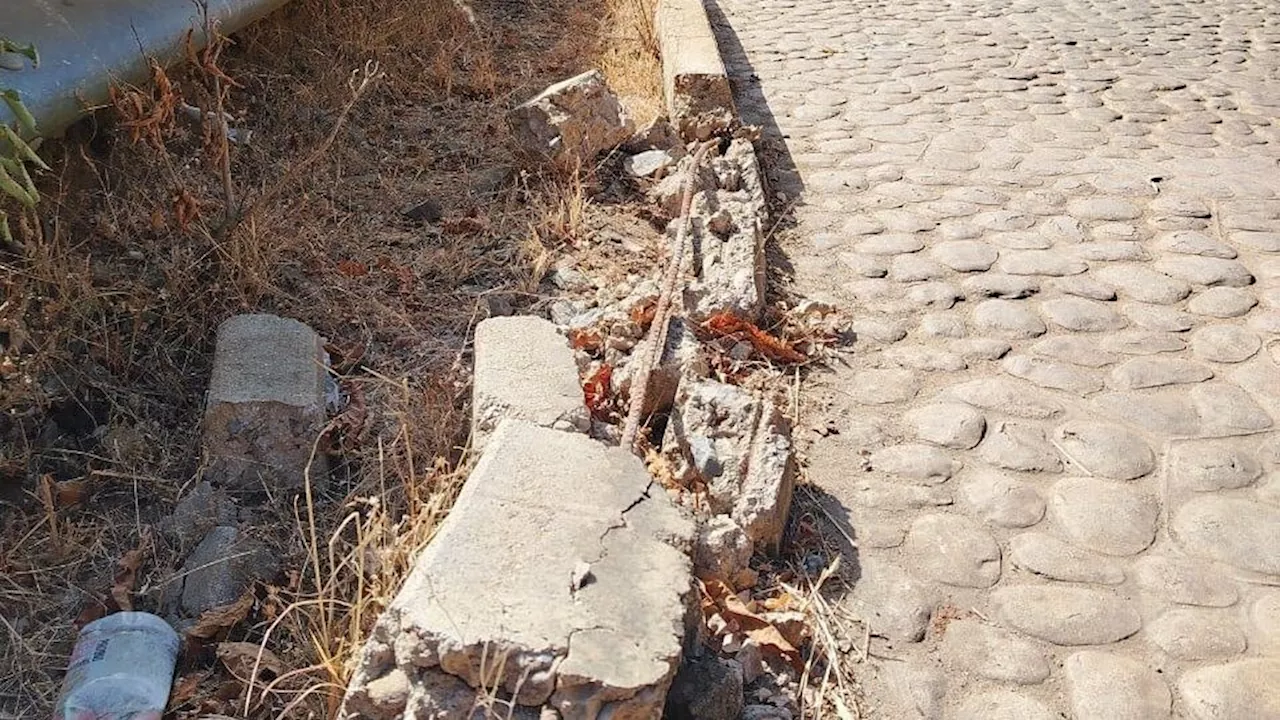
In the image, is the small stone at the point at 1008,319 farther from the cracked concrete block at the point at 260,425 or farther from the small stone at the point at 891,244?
the cracked concrete block at the point at 260,425

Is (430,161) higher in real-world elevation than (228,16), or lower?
lower

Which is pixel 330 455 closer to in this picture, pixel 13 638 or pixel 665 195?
pixel 13 638

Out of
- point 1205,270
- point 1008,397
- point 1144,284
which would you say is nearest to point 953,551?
point 1008,397

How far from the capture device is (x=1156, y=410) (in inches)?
145

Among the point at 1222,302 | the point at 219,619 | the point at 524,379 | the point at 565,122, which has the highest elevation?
the point at 565,122

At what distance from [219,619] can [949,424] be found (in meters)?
2.21

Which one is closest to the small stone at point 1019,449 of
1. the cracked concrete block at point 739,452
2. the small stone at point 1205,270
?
the cracked concrete block at point 739,452

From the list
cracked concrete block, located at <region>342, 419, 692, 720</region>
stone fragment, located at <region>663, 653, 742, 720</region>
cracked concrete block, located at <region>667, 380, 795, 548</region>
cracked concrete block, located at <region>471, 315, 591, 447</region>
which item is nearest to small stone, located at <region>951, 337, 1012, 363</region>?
cracked concrete block, located at <region>667, 380, 795, 548</region>

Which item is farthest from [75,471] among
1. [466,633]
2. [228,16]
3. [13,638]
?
[228,16]

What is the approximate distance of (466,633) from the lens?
2221mm

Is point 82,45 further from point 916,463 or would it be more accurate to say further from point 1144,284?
point 1144,284

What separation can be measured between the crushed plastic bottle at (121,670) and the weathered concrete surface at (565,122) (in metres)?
3.02

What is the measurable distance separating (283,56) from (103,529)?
344cm

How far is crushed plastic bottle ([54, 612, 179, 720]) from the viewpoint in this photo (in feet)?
8.50
